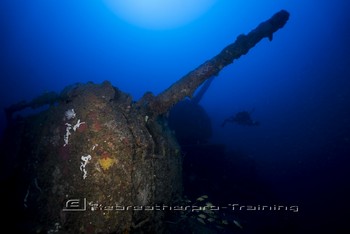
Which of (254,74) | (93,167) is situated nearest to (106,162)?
(93,167)

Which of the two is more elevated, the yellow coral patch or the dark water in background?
the dark water in background

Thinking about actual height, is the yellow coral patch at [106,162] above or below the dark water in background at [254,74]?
below

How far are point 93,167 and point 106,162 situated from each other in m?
0.23

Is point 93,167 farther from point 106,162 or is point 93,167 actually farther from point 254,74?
point 254,74

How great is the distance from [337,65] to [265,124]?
175 ft

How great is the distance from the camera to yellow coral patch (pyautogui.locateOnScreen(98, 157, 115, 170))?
4.07m

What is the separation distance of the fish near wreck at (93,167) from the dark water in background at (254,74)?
4.73 m

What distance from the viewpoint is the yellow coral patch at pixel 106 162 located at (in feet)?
13.4

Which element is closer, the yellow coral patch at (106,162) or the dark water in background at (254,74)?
the yellow coral patch at (106,162)

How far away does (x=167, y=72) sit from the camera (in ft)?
488

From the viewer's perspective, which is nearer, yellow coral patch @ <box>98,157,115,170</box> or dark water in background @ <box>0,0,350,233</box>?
yellow coral patch @ <box>98,157,115,170</box>

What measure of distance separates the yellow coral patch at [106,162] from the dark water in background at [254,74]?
5.94 metres

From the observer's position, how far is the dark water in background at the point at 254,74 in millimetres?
22578

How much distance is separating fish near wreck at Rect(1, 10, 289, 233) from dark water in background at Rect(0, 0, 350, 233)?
473 cm
